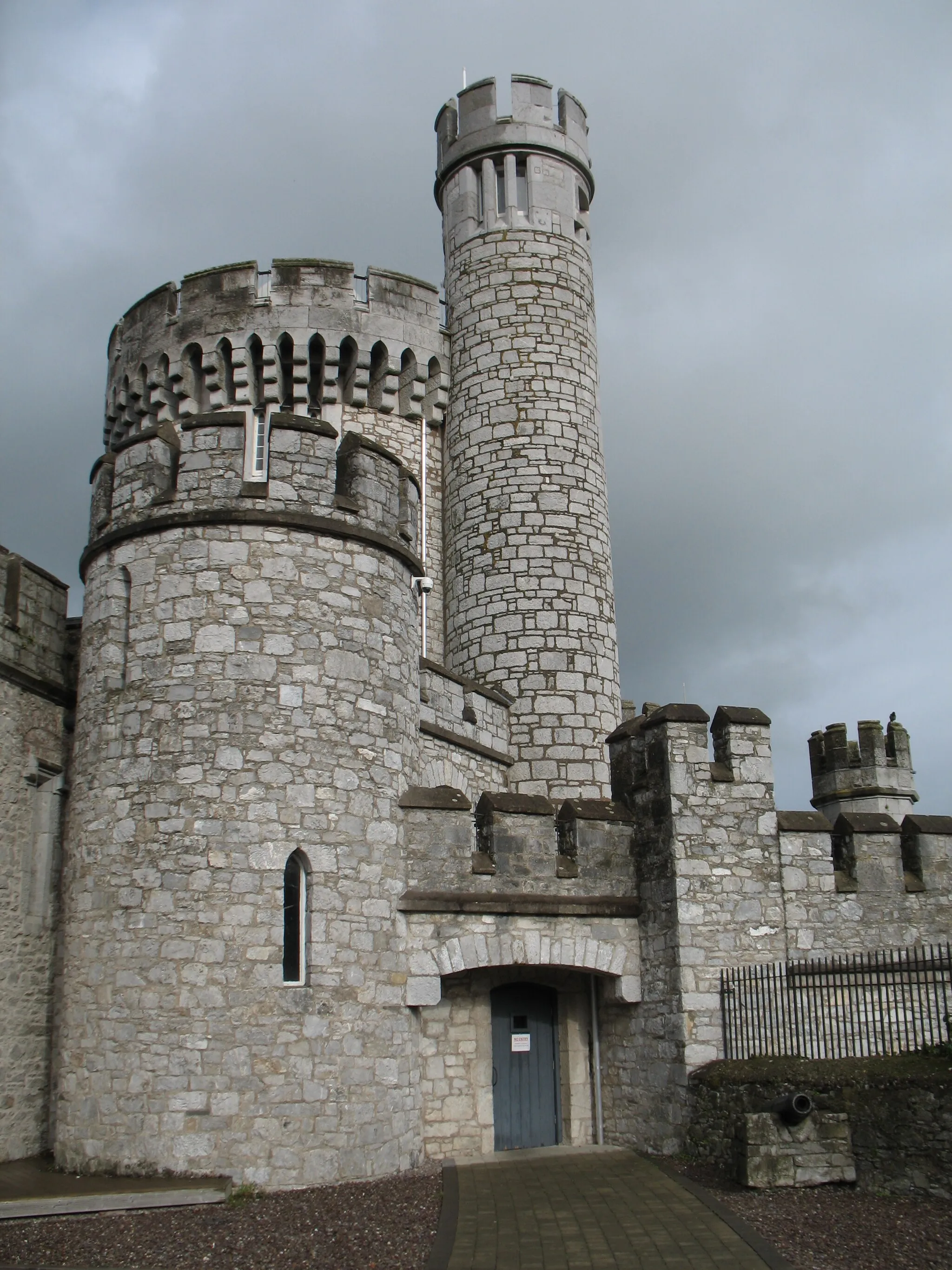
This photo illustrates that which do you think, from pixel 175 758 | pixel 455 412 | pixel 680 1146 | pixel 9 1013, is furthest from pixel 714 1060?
pixel 455 412

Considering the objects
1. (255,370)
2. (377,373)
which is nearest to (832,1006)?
(377,373)

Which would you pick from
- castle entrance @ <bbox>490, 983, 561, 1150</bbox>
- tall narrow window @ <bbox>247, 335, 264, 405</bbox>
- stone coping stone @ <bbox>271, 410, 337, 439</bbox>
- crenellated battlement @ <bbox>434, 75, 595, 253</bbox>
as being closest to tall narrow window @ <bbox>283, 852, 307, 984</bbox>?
castle entrance @ <bbox>490, 983, 561, 1150</bbox>

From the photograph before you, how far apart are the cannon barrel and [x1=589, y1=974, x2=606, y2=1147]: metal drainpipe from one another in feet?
9.34

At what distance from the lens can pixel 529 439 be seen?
17484 millimetres

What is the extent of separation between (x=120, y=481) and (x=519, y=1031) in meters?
6.76

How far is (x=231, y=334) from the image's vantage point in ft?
60.1

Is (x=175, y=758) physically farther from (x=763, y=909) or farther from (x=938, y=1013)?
(x=938, y=1013)

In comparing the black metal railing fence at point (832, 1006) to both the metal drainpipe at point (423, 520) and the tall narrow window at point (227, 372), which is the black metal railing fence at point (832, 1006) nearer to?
the metal drainpipe at point (423, 520)

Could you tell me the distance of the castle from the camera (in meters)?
9.65

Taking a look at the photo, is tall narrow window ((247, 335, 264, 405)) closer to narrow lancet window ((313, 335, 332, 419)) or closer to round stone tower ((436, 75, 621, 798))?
narrow lancet window ((313, 335, 332, 419))

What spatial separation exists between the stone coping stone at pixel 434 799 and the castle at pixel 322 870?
0.10 feet

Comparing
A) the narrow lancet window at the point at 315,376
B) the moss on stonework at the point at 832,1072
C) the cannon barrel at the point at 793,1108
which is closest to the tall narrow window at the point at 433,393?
the narrow lancet window at the point at 315,376

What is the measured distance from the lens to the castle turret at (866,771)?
21.9m

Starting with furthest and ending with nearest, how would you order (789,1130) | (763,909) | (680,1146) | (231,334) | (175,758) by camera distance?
1. (231,334)
2. (763,909)
3. (680,1146)
4. (175,758)
5. (789,1130)
